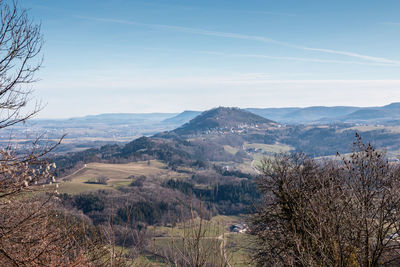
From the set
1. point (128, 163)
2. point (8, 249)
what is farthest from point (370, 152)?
point (128, 163)

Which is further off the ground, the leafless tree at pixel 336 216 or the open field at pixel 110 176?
the leafless tree at pixel 336 216

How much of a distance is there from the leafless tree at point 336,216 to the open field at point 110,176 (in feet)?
345

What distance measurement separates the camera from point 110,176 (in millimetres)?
145875

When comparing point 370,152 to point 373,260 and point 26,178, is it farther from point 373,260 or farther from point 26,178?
point 26,178

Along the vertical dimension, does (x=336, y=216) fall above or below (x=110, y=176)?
above

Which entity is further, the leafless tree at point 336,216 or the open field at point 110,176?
the open field at point 110,176

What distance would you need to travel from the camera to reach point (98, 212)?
319ft

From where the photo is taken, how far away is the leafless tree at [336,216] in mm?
8828

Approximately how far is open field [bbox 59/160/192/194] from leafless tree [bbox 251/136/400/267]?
4146 inches

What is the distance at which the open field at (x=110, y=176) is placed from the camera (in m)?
120

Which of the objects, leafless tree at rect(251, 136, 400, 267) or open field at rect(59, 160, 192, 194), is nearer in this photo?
leafless tree at rect(251, 136, 400, 267)

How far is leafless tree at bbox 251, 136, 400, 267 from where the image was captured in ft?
29.0

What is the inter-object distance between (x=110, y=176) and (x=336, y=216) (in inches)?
5762

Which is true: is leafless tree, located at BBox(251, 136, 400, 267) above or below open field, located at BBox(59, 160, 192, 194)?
above
